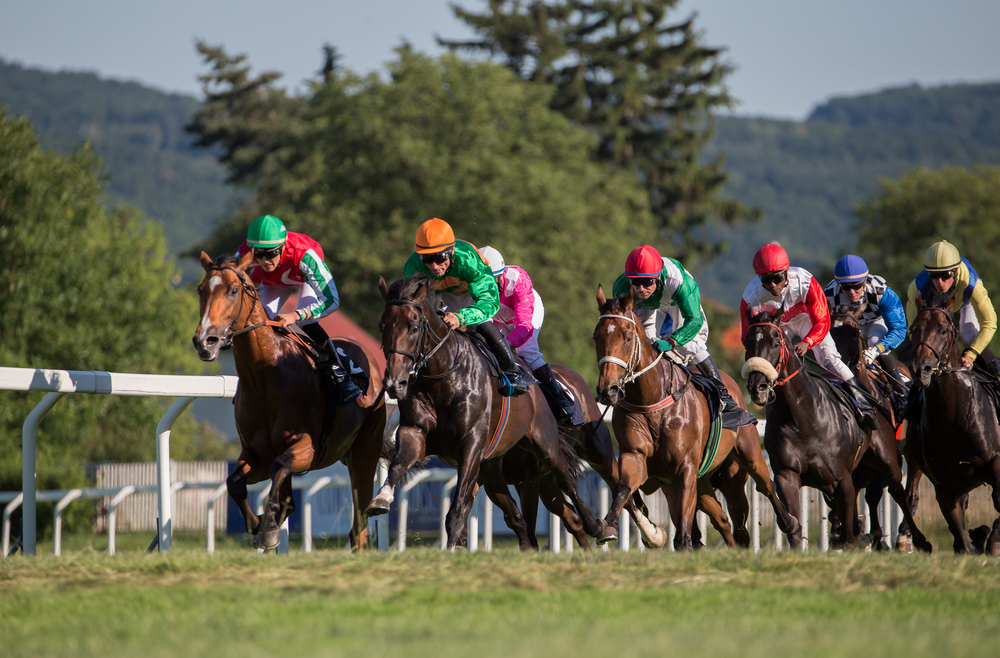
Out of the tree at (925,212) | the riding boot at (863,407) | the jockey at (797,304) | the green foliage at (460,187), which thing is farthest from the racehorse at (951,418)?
the tree at (925,212)

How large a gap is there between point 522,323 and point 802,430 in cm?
217

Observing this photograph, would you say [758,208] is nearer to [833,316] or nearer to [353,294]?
[353,294]

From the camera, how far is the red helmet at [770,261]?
816cm

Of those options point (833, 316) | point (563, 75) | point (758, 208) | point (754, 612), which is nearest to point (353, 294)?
point (563, 75)

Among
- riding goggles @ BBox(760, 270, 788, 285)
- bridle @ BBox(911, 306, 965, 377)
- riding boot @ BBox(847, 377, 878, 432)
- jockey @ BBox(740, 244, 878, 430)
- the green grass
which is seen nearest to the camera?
the green grass

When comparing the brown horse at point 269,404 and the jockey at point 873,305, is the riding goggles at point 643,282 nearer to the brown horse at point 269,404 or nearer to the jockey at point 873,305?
the brown horse at point 269,404

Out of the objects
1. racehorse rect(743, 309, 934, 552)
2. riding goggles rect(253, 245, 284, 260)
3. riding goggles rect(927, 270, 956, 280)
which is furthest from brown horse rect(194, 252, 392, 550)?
riding goggles rect(927, 270, 956, 280)

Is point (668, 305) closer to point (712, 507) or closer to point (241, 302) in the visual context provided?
point (712, 507)

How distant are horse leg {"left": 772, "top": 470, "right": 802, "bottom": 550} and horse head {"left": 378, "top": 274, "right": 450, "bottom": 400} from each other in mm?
2778

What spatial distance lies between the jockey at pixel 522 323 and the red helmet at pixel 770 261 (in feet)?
5.43

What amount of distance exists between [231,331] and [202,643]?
314cm

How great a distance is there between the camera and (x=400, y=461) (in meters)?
6.38

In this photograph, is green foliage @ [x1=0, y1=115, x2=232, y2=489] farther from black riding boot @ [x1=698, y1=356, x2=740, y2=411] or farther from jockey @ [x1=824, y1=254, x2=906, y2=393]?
jockey @ [x1=824, y1=254, x2=906, y2=393]

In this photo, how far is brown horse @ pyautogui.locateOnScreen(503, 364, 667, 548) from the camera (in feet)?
26.7
